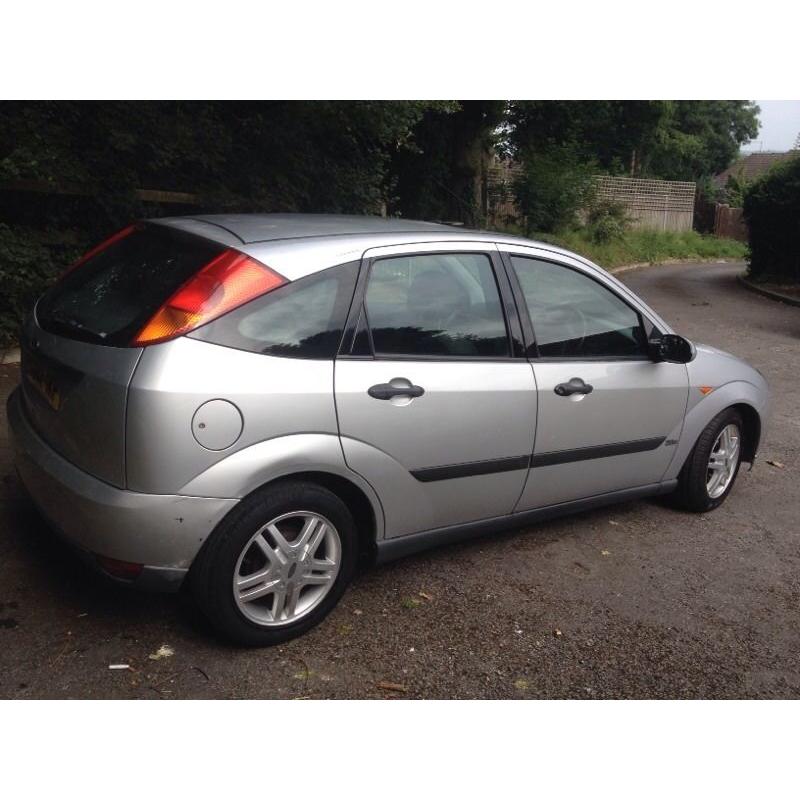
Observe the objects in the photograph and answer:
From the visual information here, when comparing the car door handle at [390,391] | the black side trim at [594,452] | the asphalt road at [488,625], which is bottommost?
the asphalt road at [488,625]

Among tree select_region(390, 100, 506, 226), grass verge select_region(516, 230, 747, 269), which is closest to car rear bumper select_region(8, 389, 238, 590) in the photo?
tree select_region(390, 100, 506, 226)

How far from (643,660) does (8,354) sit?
6151mm

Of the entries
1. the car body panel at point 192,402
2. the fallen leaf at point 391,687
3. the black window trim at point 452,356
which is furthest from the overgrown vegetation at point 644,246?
the fallen leaf at point 391,687

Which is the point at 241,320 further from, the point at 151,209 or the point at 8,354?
the point at 151,209

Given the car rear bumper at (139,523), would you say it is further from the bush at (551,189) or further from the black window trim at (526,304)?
the bush at (551,189)

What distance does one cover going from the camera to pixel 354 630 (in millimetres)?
3410

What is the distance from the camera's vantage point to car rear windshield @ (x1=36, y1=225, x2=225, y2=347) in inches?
119

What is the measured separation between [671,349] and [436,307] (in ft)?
4.80

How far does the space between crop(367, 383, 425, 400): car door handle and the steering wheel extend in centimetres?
88

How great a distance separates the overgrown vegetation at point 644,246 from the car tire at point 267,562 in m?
15.0

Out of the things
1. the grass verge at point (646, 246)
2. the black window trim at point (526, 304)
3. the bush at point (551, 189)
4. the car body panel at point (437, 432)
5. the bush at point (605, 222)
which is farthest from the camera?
the bush at point (605, 222)

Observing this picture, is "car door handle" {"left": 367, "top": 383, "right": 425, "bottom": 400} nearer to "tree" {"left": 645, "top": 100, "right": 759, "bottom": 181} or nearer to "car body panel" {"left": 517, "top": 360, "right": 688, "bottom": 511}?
"car body panel" {"left": 517, "top": 360, "right": 688, "bottom": 511}

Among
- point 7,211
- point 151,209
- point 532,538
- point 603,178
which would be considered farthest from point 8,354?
point 603,178

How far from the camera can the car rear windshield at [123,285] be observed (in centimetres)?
303
